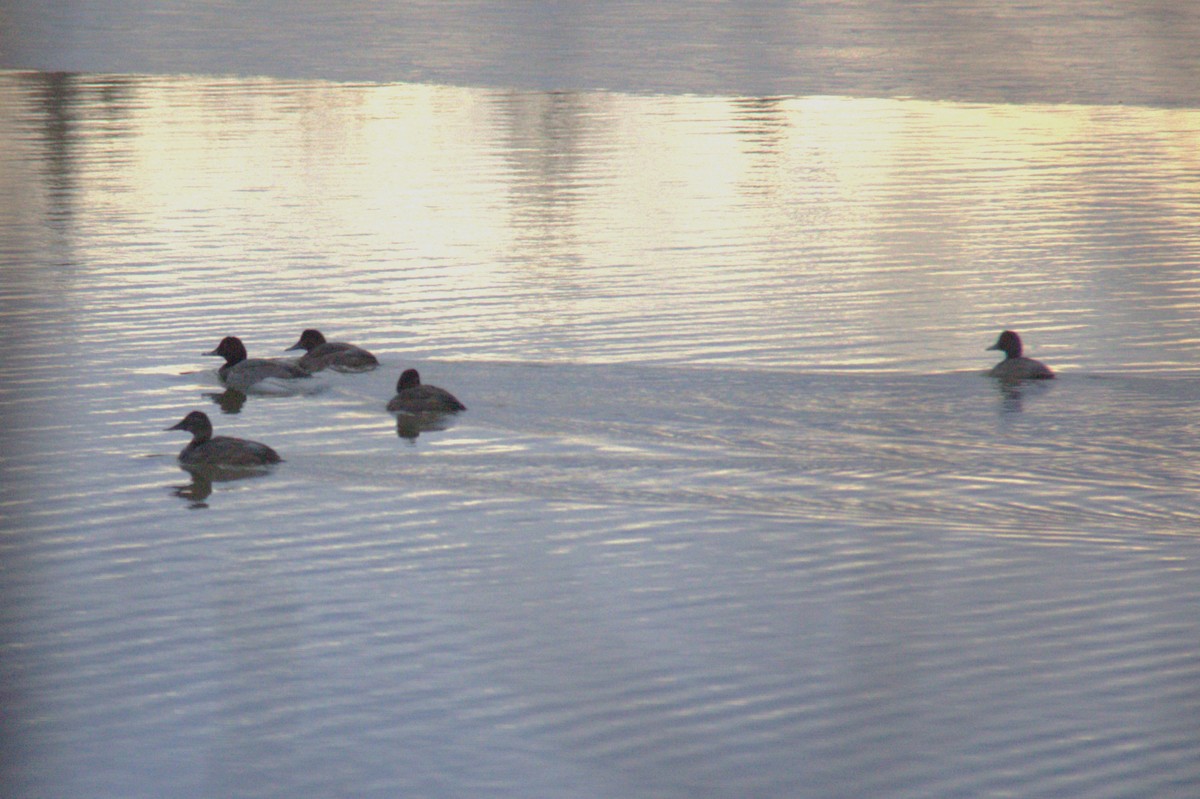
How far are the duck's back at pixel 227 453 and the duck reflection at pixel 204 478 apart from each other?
46mm

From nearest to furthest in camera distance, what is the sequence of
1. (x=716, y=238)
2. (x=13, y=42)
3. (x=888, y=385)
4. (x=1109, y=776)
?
1. (x=1109, y=776)
2. (x=888, y=385)
3. (x=716, y=238)
4. (x=13, y=42)

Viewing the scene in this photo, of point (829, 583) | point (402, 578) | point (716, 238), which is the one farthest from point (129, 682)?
point (716, 238)

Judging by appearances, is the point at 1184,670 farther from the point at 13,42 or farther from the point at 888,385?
the point at 13,42

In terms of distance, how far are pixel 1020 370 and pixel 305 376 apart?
5.32 meters

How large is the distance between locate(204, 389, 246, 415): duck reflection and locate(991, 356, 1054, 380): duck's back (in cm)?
555

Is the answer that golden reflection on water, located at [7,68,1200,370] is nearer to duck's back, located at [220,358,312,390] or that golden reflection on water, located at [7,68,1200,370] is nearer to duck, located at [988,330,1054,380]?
duck, located at [988,330,1054,380]

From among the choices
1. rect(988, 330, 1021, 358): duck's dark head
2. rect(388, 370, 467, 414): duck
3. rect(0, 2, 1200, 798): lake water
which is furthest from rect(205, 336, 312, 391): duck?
rect(988, 330, 1021, 358): duck's dark head

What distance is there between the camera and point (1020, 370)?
14070 mm

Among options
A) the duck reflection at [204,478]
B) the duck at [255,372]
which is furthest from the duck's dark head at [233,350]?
the duck reflection at [204,478]

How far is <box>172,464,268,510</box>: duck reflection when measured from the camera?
37.8 ft

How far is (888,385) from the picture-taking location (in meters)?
14.0

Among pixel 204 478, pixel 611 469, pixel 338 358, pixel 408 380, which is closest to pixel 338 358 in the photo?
pixel 338 358

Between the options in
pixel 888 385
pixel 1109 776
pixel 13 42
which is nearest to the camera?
pixel 1109 776

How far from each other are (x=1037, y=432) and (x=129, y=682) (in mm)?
6864
